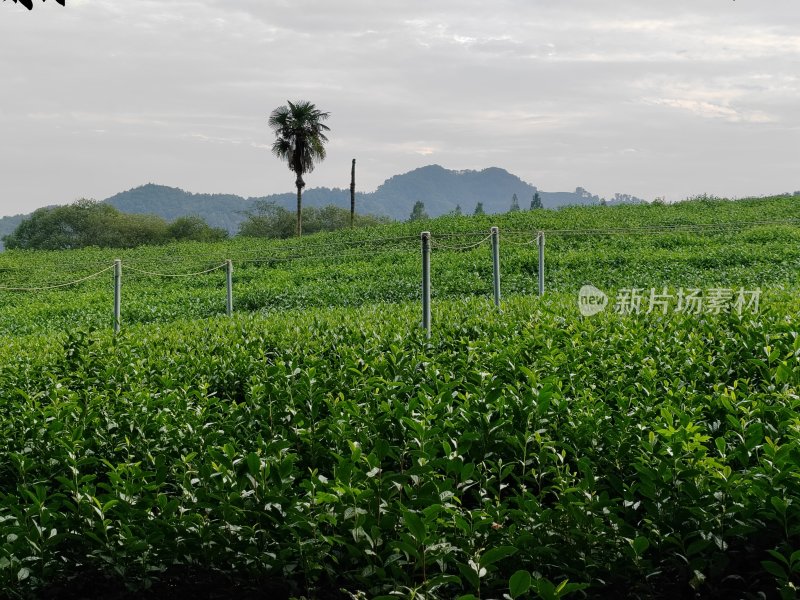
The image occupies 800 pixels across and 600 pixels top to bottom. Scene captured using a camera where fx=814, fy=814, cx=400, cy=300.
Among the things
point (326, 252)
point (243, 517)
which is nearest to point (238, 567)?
point (243, 517)

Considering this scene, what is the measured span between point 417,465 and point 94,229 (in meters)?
72.4

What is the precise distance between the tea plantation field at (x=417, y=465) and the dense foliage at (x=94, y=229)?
210ft

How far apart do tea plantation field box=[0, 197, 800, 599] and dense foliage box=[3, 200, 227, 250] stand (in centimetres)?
6388

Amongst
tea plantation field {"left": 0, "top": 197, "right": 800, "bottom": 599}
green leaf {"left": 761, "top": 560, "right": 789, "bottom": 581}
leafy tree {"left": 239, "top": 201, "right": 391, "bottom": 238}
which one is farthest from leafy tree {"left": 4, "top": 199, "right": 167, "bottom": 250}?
green leaf {"left": 761, "top": 560, "right": 789, "bottom": 581}

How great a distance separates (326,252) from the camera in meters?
32.2

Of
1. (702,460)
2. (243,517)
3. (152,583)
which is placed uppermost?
(702,460)

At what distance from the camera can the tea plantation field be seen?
131 inches

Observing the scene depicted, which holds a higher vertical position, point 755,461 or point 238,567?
point 755,461

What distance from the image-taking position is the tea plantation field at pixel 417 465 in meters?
3.34

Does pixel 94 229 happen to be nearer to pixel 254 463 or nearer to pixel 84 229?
pixel 84 229

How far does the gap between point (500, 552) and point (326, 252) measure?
1166 inches

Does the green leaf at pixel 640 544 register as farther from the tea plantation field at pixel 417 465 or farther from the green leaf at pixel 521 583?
the green leaf at pixel 521 583

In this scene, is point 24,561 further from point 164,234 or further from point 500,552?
point 164,234

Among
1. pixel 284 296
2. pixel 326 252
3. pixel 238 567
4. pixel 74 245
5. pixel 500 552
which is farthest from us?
pixel 74 245
